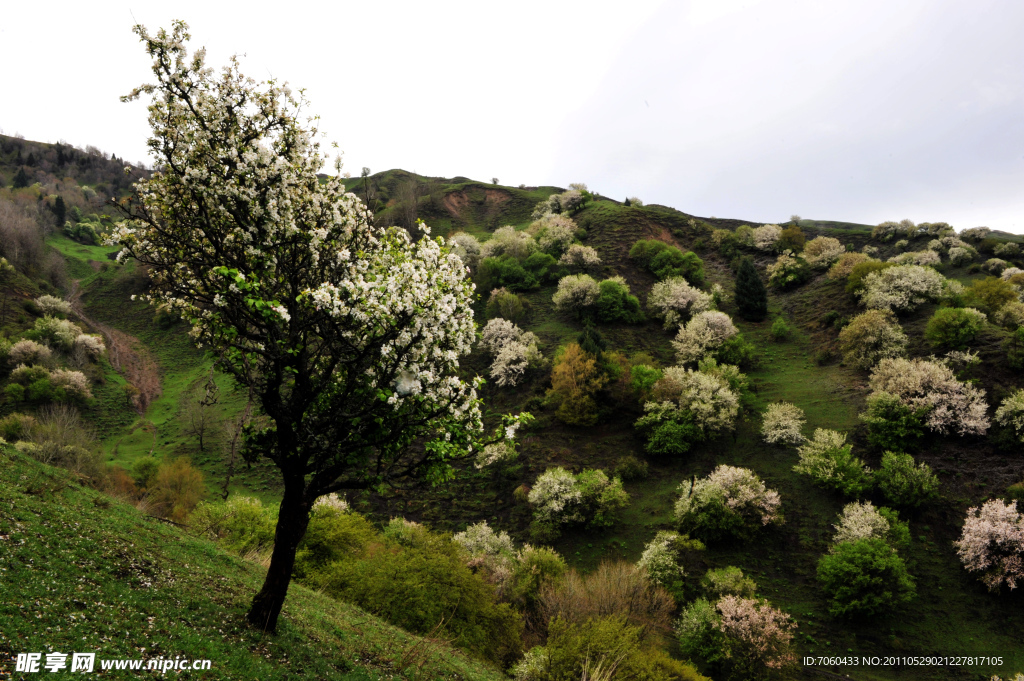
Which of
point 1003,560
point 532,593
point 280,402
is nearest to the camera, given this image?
point 280,402

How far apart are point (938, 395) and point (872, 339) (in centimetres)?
1088

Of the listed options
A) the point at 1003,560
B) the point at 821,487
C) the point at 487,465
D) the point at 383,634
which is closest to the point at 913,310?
the point at 821,487

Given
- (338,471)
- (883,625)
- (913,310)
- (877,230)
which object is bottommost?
(883,625)

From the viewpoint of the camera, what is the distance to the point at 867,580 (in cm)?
2502

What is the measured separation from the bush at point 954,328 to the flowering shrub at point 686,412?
17945mm

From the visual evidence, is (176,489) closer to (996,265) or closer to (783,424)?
(783,424)

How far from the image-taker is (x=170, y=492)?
125ft

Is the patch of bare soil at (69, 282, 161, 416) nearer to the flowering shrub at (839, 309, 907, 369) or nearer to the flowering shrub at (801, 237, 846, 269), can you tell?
the flowering shrub at (839, 309, 907, 369)

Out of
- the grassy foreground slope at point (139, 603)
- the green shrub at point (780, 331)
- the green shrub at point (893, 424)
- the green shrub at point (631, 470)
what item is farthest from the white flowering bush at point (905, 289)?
the grassy foreground slope at point (139, 603)

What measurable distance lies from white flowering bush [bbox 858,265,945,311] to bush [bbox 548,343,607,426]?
31841 millimetres

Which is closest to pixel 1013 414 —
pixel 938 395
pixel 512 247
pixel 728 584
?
pixel 938 395

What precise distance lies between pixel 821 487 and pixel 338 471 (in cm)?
3728

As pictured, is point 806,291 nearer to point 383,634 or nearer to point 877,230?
point 877,230

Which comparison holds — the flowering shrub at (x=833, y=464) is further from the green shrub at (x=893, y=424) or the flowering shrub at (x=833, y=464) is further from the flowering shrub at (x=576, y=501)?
the flowering shrub at (x=576, y=501)
